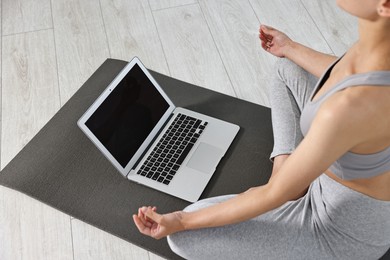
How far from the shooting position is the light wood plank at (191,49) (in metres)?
1.94

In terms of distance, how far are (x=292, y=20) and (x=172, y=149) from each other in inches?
43.4

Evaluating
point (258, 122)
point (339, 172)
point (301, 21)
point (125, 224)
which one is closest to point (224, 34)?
point (301, 21)

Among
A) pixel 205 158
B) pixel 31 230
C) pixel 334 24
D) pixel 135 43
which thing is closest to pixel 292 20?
pixel 334 24

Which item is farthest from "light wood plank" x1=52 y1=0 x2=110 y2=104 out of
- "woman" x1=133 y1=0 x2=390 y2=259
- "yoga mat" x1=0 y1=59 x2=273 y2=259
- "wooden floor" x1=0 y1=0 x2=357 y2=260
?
"woman" x1=133 y1=0 x2=390 y2=259

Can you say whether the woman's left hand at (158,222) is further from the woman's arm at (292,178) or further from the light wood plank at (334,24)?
the light wood plank at (334,24)

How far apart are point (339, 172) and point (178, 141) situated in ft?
2.27

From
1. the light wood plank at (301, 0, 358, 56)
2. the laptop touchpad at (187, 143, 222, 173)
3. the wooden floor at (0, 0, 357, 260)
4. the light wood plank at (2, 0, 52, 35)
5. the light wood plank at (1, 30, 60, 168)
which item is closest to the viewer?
the laptop touchpad at (187, 143, 222, 173)

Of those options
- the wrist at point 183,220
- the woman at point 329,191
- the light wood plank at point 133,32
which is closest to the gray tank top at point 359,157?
the woman at point 329,191

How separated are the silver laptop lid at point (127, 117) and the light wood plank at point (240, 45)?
473mm

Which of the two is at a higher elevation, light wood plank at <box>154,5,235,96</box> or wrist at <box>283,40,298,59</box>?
wrist at <box>283,40,298,59</box>

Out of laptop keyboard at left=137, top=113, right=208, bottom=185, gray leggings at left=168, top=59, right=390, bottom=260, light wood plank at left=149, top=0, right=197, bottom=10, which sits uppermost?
light wood plank at left=149, top=0, right=197, bottom=10

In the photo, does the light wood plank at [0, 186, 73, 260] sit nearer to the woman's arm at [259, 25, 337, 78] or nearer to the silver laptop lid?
the silver laptop lid

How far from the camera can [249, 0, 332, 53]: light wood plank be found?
2105 millimetres

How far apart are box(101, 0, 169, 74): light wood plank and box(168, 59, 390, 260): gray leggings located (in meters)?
1.04
